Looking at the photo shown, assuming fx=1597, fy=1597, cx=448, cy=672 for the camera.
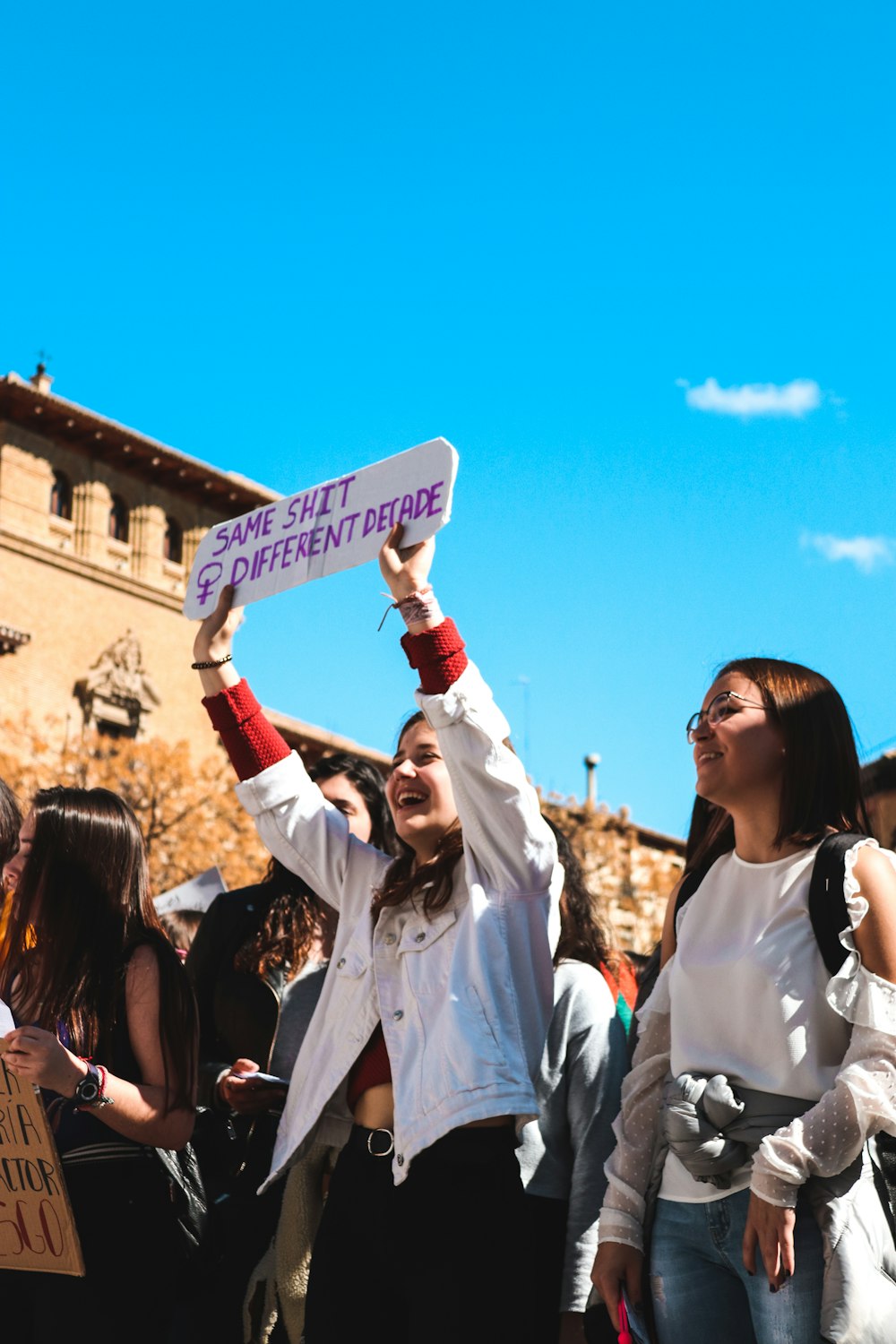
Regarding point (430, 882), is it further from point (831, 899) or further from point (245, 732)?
point (831, 899)

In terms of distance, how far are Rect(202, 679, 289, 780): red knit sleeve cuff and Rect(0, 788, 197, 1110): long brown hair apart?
0.34 meters

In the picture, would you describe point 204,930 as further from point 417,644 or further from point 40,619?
point 40,619

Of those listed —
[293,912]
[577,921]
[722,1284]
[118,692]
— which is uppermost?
[118,692]

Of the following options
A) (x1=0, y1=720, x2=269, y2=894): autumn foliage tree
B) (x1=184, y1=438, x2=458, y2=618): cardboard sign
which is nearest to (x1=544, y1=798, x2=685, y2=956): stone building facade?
(x1=0, y1=720, x2=269, y2=894): autumn foliage tree

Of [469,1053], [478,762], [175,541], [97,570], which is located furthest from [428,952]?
[175,541]

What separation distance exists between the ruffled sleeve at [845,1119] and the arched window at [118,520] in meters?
34.8

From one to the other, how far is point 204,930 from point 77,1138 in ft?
3.91

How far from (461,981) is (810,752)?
2.89 ft

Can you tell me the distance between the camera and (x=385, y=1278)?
3330mm

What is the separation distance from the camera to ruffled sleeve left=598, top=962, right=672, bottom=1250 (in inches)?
122

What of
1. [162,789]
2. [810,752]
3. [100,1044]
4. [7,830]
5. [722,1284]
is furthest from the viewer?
[162,789]

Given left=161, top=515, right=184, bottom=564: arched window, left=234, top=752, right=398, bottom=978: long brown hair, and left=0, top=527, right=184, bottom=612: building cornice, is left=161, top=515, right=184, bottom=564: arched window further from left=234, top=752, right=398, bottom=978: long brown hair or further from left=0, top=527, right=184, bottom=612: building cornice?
left=234, top=752, right=398, bottom=978: long brown hair

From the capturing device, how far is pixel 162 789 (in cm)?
2848

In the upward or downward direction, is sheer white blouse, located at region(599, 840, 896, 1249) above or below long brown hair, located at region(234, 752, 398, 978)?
below
